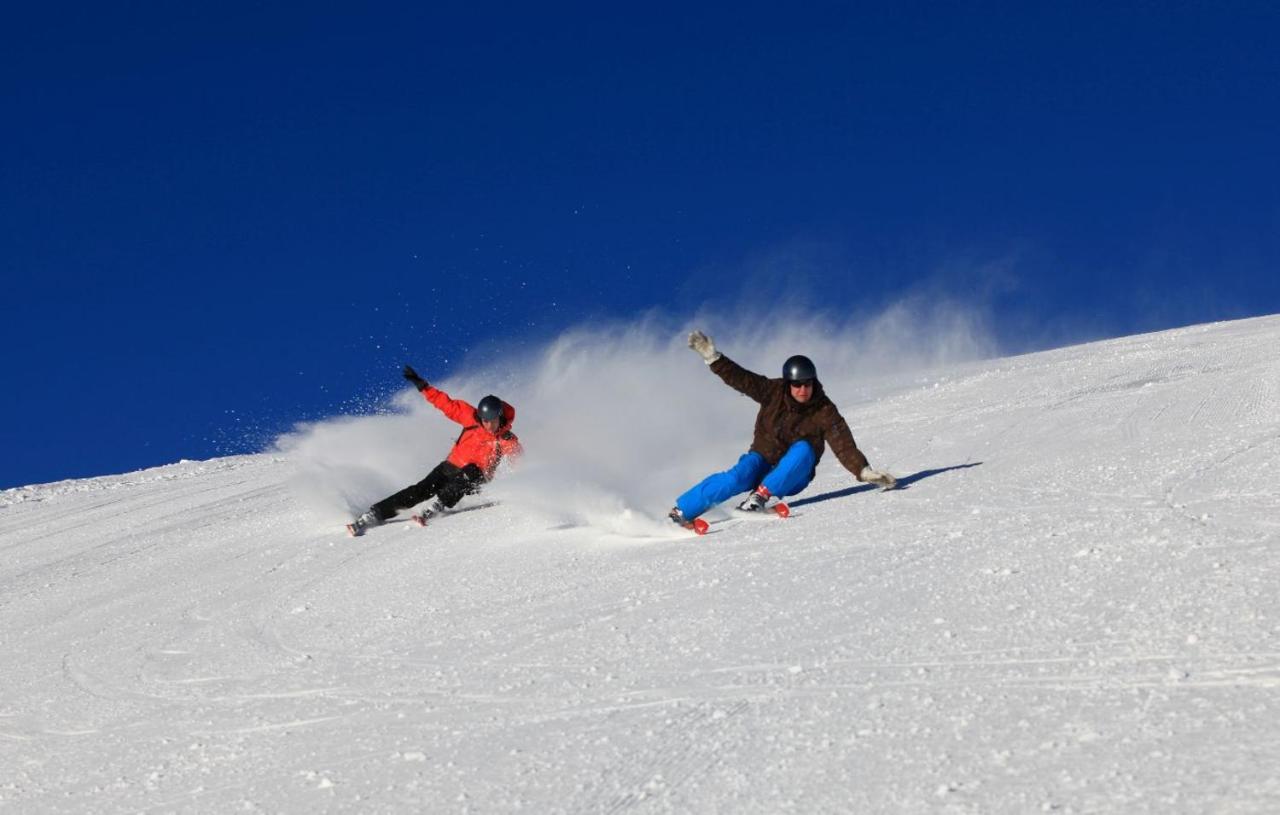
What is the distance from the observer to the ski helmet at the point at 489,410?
1053 cm

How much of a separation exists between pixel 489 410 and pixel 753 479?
10.7ft

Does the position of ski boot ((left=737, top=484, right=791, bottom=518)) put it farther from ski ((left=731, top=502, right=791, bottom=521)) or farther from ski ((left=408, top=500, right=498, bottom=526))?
ski ((left=408, top=500, right=498, bottom=526))

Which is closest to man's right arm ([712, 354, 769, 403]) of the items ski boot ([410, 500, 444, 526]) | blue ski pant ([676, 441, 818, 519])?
blue ski pant ([676, 441, 818, 519])

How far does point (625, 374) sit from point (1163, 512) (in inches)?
421

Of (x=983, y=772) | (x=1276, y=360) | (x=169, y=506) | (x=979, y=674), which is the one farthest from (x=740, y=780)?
(x=169, y=506)

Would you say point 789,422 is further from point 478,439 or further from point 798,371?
point 478,439

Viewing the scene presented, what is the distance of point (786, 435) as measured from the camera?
8359mm

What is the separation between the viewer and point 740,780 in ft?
10.8

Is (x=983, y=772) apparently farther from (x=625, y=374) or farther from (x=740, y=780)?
(x=625, y=374)

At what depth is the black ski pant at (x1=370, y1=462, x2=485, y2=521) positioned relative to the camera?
10023 millimetres

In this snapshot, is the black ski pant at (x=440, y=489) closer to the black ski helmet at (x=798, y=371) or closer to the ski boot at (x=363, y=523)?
the ski boot at (x=363, y=523)

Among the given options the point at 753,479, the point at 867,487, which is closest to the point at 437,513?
the point at 753,479

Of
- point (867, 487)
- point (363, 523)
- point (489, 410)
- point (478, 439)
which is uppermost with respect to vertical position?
point (489, 410)

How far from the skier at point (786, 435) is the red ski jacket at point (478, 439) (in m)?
2.83
